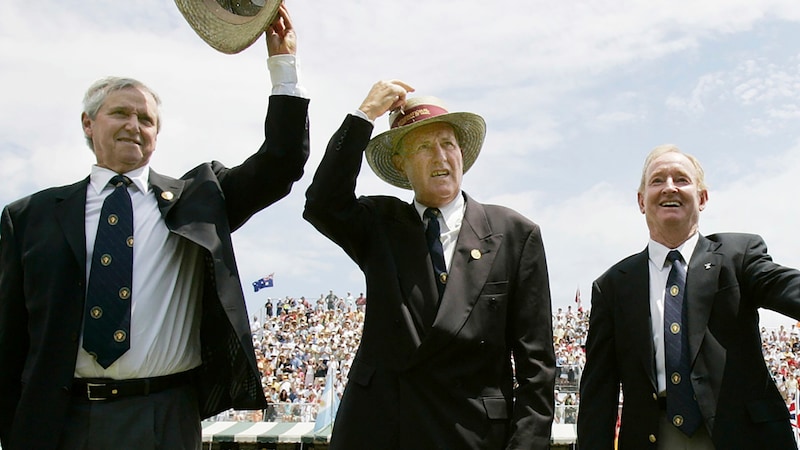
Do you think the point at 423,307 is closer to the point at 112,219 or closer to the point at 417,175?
the point at 417,175

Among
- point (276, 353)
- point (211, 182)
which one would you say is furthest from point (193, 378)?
point (276, 353)

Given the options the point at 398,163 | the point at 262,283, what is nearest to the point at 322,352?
the point at 262,283

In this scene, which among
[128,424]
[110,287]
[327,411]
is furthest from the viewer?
[327,411]

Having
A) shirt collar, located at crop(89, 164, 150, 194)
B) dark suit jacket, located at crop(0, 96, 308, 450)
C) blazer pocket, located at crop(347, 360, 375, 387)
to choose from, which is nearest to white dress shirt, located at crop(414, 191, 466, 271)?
blazer pocket, located at crop(347, 360, 375, 387)

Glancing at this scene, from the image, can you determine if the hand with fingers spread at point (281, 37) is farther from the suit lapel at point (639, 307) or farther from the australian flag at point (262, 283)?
the australian flag at point (262, 283)

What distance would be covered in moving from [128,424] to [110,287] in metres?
0.55

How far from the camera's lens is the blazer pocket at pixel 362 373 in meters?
3.38

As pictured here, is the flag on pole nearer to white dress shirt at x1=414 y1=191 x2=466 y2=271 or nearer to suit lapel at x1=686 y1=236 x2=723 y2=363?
white dress shirt at x1=414 y1=191 x2=466 y2=271

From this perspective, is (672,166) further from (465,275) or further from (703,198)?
(465,275)

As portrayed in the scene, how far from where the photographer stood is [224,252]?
331cm

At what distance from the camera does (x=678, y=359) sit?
3.54 meters

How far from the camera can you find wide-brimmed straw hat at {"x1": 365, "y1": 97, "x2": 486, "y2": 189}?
12.3 feet

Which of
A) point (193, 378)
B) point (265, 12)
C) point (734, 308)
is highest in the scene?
point (265, 12)

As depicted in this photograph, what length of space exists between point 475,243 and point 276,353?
27.5 metres
